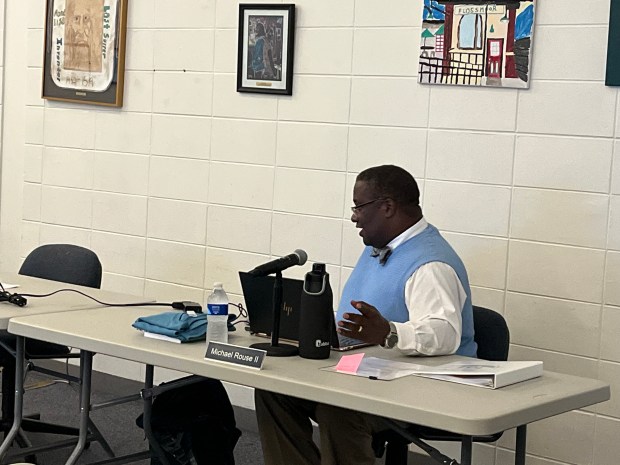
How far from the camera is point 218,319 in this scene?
10.1 feet

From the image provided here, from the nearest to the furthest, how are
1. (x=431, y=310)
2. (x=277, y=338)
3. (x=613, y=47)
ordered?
(x=277, y=338) → (x=431, y=310) → (x=613, y=47)

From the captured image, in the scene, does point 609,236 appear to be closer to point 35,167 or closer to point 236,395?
point 236,395

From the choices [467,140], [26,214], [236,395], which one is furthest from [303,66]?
[26,214]

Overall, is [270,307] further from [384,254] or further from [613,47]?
[613,47]

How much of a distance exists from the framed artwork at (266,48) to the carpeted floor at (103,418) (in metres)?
1.43

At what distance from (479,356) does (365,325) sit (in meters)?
0.64

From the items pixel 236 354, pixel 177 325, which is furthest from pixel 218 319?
pixel 236 354

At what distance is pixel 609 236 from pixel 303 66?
146 centimetres

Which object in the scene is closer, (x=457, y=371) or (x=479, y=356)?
(x=457, y=371)

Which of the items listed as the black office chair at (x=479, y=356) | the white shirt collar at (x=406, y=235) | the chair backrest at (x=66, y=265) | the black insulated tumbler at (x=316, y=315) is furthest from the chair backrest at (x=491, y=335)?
the chair backrest at (x=66, y=265)

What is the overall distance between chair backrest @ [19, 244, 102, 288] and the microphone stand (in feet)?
4.58

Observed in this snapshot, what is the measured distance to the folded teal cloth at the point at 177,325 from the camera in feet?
10.1

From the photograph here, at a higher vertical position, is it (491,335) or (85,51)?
(85,51)

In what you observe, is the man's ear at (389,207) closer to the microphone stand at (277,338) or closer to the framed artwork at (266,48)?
the microphone stand at (277,338)
